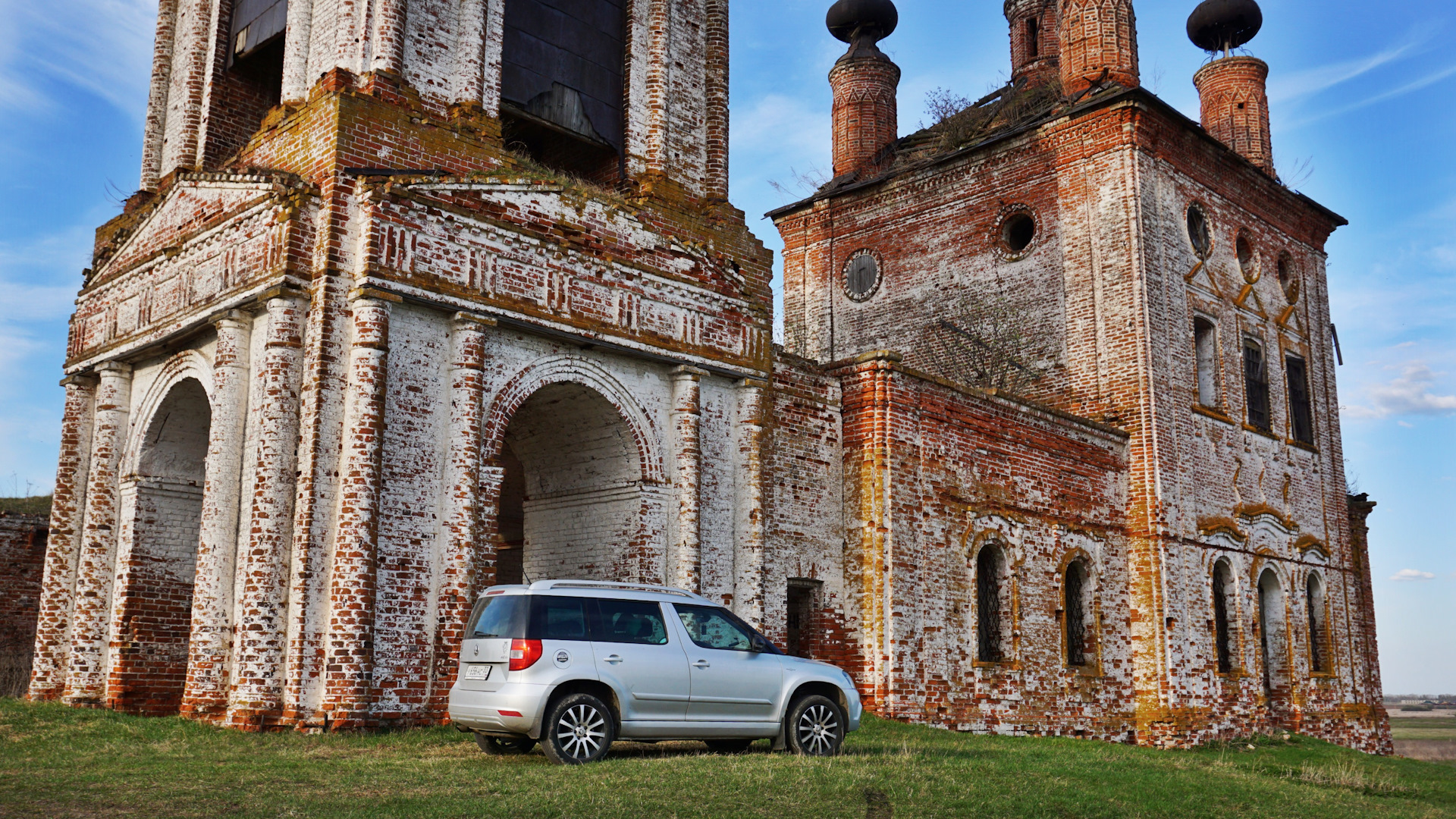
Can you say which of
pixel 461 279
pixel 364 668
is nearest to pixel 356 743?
pixel 364 668

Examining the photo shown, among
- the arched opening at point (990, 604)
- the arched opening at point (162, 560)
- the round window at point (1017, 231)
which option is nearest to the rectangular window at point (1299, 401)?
the round window at point (1017, 231)

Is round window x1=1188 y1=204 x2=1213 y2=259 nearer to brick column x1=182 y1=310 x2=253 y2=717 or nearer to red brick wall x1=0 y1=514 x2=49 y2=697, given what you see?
brick column x1=182 y1=310 x2=253 y2=717

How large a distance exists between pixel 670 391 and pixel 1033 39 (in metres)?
17.0

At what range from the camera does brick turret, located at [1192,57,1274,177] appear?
81.3 feet

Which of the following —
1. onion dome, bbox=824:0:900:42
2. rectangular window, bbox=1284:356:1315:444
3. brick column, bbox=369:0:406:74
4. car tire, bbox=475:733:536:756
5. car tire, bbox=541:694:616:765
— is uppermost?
onion dome, bbox=824:0:900:42

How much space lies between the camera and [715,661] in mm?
9797

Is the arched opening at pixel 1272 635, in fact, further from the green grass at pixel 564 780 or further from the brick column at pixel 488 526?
the brick column at pixel 488 526

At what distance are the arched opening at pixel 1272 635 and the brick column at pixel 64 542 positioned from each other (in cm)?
1970

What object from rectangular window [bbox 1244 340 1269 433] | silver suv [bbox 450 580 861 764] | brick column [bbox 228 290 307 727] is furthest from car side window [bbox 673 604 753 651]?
rectangular window [bbox 1244 340 1269 433]

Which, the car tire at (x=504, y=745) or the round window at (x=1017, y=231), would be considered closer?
the car tire at (x=504, y=745)

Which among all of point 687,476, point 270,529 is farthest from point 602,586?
point 687,476

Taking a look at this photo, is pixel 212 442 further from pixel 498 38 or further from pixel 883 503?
pixel 883 503

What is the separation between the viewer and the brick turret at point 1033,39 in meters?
25.9

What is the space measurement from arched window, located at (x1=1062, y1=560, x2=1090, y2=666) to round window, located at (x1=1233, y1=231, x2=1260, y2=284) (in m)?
8.24
